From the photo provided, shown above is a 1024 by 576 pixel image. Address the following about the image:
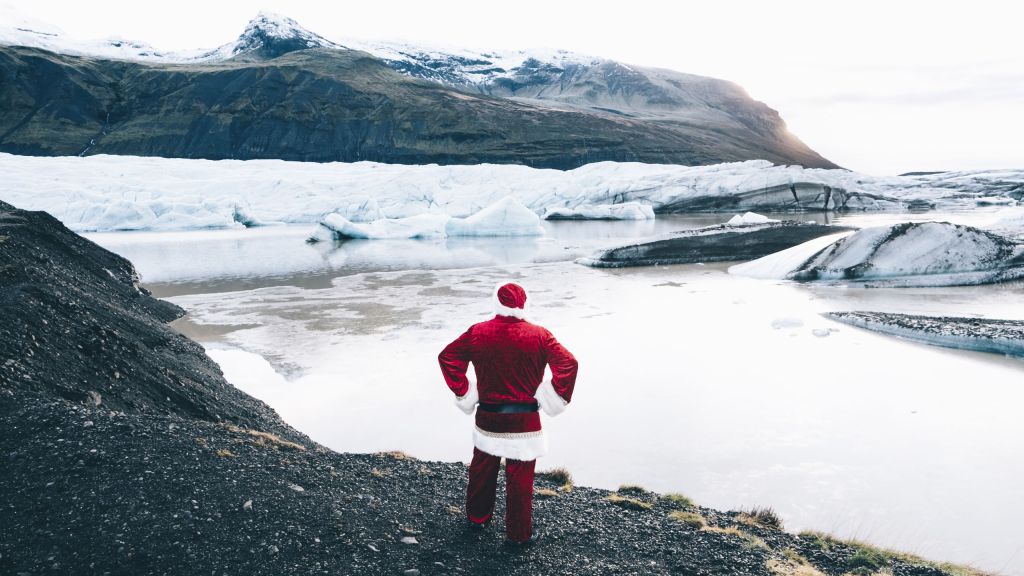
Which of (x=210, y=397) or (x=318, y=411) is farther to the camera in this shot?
(x=318, y=411)

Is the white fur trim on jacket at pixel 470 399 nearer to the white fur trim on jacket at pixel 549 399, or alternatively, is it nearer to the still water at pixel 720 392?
the white fur trim on jacket at pixel 549 399

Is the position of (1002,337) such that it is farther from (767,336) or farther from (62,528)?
(62,528)

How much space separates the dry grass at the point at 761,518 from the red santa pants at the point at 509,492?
5.73 feet

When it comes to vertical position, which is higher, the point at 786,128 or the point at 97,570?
the point at 786,128

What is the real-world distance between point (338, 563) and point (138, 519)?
3.62 ft

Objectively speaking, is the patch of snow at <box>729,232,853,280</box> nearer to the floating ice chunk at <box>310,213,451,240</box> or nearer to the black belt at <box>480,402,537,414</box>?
the black belt at <box>480,402,537,414</box>

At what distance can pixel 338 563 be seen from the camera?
10.7ft

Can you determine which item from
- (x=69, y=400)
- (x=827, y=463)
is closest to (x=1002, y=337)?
(x=827, y=463)

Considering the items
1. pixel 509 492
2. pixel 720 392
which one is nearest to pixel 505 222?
pixel 720 392

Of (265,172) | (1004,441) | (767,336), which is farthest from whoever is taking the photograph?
(265,172)

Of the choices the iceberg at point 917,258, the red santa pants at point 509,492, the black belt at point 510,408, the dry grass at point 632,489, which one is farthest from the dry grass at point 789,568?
the iceberg at point 917,258

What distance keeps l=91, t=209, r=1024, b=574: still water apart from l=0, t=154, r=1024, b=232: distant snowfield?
27.4 metres

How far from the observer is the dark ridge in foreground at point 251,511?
3.17m

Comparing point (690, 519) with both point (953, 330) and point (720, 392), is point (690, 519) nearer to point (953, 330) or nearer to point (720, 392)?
point (720, 392)
